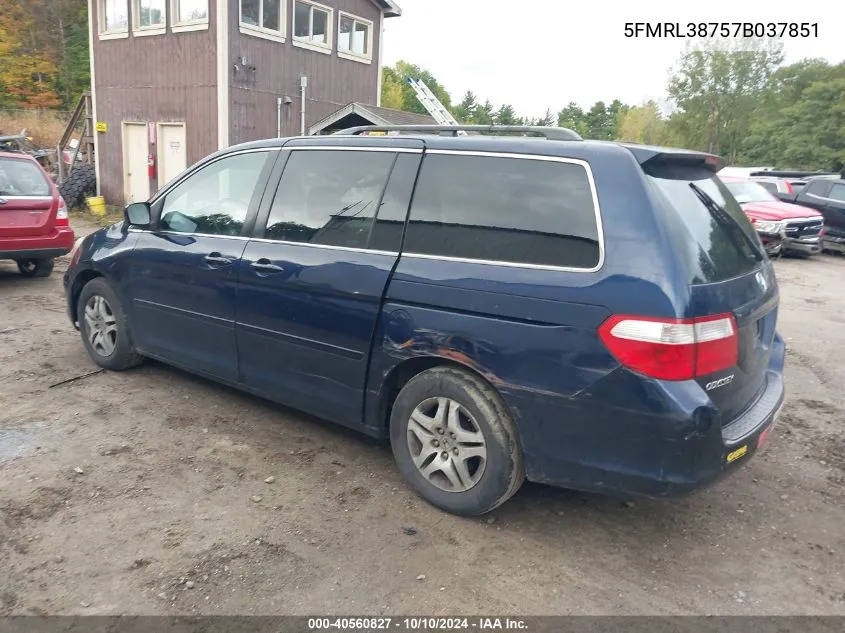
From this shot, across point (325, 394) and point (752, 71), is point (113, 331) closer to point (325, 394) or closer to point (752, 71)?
point (325, 394)

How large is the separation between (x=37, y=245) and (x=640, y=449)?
7.90 metres

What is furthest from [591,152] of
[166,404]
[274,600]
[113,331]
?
[113,331]

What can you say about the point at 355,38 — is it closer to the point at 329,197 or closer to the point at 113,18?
the point at 113,18

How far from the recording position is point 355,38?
18703mm

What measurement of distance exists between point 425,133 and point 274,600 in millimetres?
2693

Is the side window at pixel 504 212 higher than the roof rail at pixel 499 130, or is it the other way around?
the roof rail at pixel 499 130

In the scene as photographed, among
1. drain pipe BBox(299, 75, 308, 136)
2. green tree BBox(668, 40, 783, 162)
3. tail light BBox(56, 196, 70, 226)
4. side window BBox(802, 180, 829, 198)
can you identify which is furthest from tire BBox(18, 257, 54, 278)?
green tree BBox(668, 40, 783, 162)

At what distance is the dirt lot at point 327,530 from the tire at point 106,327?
49 centimetres

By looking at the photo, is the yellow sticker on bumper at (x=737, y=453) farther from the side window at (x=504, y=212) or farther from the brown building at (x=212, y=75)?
the brown building at (x=212, y=75)

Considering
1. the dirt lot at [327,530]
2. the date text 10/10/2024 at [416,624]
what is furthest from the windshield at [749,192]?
A: the date text 10/10/2024 at [416,624]

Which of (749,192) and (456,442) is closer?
(456,442)

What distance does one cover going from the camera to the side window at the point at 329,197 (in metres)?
3.67

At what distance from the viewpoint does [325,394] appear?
380cm

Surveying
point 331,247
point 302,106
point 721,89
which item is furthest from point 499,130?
point 721,89
